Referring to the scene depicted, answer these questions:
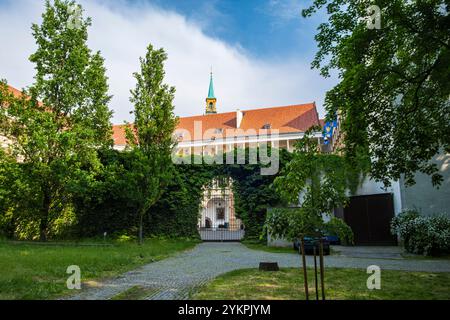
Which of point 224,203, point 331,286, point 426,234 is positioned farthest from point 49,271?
point 224,203

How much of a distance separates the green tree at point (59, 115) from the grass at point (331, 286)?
11.5 meters

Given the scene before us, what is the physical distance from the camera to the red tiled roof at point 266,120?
45.9 meters

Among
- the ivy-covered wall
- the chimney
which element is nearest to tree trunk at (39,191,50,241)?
the ivy-covered wall

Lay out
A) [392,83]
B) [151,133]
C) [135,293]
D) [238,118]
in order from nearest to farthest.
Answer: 1. [135,293]
2. [392,83]
3. [151,133]
4. [238,118]

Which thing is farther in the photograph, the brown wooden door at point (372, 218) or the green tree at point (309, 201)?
the brown wooden door at point (372, 218)

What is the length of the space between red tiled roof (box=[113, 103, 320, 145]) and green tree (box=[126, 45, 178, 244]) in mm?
30002

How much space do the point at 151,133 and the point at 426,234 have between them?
501 inches

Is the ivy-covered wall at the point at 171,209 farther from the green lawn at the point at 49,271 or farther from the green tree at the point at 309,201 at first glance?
the green tree at the point at 309,201

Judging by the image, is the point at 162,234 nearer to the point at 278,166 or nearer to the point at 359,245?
the point at 278,166

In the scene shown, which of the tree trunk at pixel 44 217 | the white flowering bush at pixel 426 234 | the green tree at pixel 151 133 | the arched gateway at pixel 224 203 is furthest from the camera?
the arched gateway at pixel 224 203

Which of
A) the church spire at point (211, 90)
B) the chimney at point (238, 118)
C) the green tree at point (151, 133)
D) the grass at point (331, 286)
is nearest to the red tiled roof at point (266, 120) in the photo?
the chimney at point (238, 118)

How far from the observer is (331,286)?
714 centimetres

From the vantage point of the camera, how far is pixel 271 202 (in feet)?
62.4

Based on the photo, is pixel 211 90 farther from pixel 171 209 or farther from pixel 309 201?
pixel 309 201
